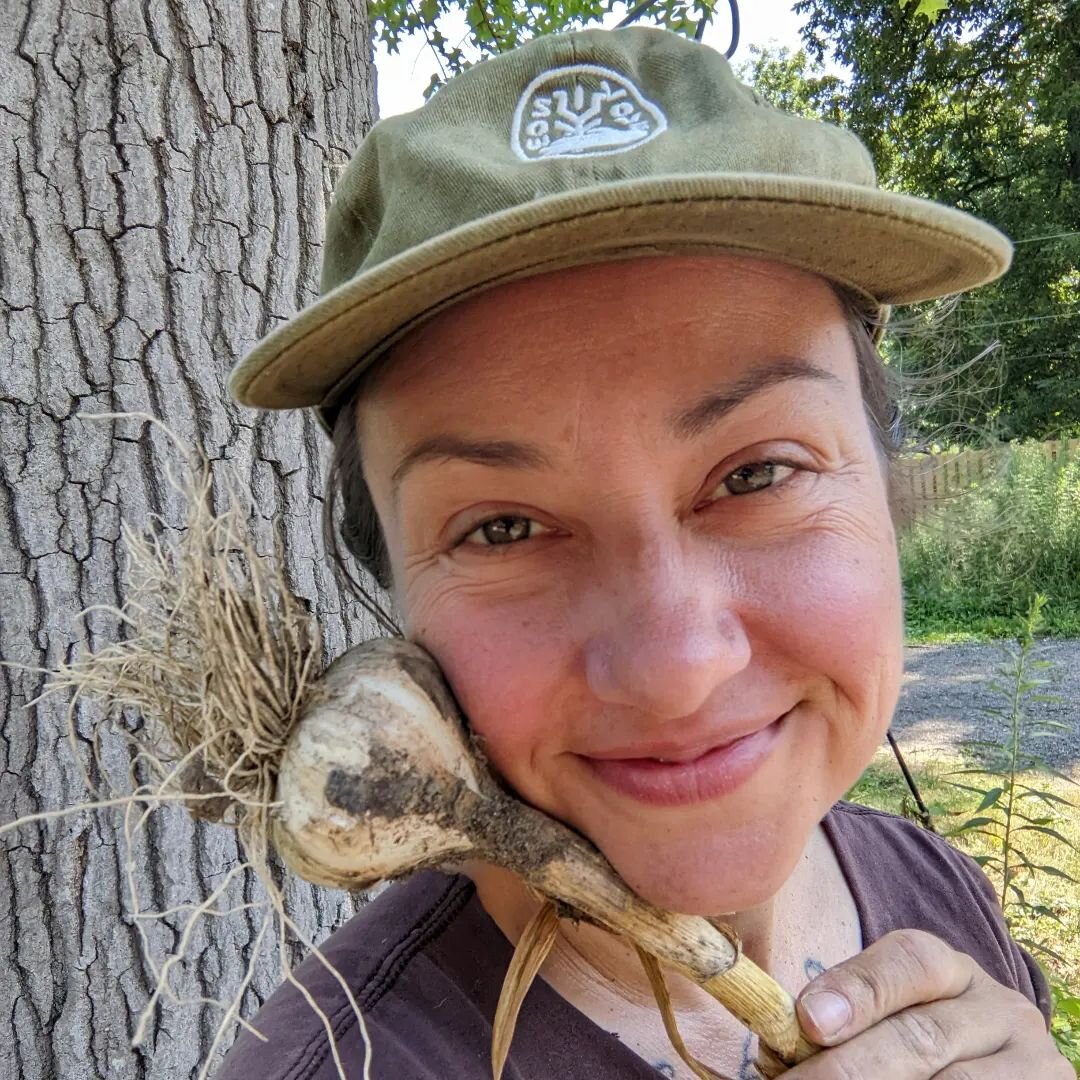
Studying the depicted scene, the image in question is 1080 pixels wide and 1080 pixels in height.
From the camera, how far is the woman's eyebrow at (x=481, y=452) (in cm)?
100

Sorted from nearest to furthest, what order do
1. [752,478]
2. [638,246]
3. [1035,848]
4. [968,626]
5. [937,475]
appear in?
[638,246], [752,478], [937,475], [1035,848], [968,626]

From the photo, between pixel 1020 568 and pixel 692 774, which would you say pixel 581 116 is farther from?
pixel 1020 568

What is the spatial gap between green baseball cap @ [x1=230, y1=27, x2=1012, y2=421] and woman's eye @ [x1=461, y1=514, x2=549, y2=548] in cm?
26

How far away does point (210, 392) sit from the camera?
5.85ft

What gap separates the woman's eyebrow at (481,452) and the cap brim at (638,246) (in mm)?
140

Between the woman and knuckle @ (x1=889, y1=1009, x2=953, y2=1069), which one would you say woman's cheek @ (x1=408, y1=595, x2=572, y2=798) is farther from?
knuckle @ (x1=889, y1=1009, x2=953, y2=1069)

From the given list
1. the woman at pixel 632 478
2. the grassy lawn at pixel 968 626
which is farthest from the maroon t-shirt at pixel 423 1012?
the grassy lawn at pixel 968 626

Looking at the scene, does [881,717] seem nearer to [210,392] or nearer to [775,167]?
[775,167]

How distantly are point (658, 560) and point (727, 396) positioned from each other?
0.68 feet

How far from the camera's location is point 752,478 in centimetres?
108

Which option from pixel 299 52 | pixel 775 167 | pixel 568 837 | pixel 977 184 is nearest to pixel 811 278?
pixel 775 167

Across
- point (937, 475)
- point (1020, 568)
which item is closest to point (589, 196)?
point (937, 475)

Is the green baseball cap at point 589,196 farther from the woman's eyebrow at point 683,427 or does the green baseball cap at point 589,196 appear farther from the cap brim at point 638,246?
the woman's eyebrow at point 683,427

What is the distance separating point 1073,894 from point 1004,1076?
3648 millimetres
